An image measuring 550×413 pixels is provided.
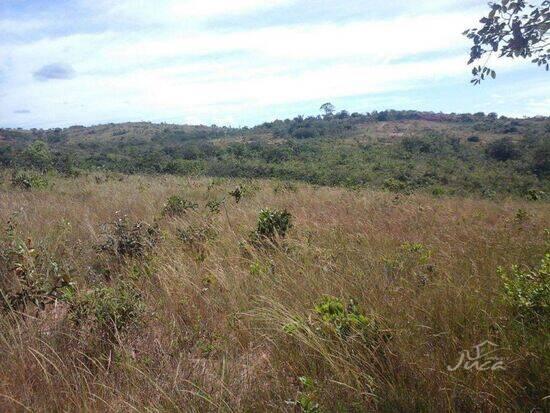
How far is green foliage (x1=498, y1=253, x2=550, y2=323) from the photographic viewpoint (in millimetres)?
1922

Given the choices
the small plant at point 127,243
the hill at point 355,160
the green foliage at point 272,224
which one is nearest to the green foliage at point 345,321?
the green foliage at point 272,224

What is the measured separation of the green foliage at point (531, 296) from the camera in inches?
75.7

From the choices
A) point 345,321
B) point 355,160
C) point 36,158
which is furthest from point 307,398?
point 355,160

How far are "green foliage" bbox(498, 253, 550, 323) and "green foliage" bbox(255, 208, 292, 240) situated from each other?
252cm

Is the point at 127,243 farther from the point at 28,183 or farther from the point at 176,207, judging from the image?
the point at 28,183

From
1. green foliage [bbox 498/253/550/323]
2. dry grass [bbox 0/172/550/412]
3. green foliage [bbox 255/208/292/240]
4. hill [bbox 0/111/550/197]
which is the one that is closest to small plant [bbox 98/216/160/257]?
dry grass [bbox 0/172/550/412]

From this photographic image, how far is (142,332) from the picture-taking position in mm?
2400

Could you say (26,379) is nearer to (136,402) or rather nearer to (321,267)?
(136,402)

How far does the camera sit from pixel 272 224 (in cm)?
442

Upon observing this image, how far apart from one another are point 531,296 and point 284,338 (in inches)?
52.2

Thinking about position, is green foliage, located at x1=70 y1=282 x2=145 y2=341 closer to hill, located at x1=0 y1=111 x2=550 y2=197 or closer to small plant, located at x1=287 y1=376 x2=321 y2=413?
small plant, located at x1=287 y1=376 x2=321 y2=413

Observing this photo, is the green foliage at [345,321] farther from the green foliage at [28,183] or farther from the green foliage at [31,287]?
the green foliage at [28,183]

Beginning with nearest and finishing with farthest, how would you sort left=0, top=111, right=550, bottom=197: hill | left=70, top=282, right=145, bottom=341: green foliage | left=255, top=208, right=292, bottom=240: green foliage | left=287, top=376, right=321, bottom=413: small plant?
left=287, top=376, right=321, bottom=413: small plant < left=70, top=282, right=145, bottom=341: green foliage < left=255, top=208, right=292, bottom=240: green foliage < left=0, top=111, right=550, bottom=197: hill

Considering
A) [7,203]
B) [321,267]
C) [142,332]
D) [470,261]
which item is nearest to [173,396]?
[142,332]
